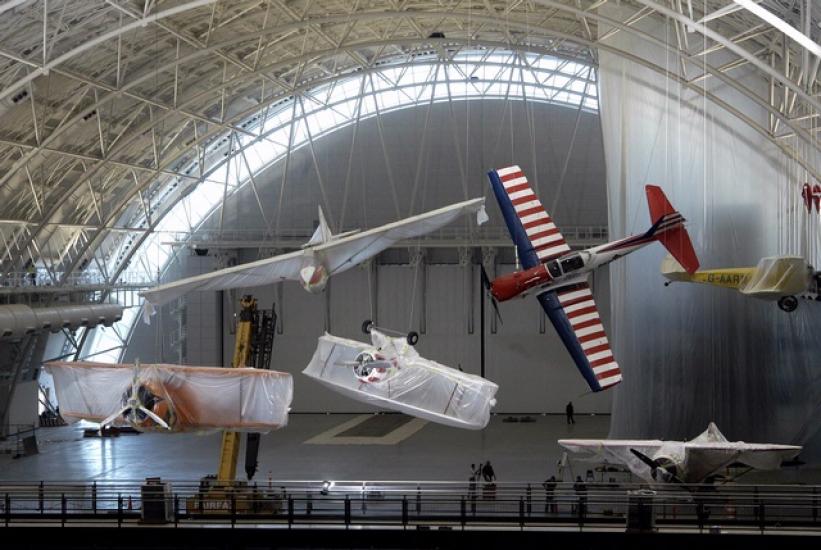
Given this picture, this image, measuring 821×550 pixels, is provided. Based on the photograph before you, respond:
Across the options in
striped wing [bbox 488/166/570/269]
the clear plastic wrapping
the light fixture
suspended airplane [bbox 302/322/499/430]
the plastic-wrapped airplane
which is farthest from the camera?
the clear plastic wrapping

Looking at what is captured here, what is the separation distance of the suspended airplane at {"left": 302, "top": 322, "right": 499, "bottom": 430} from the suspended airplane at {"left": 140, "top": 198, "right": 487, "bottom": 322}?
226cm

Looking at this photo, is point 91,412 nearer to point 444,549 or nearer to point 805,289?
point 444,549

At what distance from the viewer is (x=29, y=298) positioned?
4725 centimetres

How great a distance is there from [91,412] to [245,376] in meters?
3.56

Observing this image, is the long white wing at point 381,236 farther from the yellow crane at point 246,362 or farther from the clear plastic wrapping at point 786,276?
the clear plastic wrapping at point 786,276

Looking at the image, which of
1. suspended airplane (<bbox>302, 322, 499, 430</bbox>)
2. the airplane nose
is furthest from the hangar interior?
the airplane nose

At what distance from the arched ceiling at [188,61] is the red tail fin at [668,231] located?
4.76 metres

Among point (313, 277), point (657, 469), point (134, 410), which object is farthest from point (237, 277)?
point (657, 469)

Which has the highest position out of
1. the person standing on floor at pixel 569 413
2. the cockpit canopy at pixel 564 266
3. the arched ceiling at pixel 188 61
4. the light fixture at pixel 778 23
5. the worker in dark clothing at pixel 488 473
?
the arched ceiling at pixel 188 61

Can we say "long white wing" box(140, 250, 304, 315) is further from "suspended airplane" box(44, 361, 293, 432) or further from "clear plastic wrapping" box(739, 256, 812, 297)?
"clear plastic wrapping" box(739, 256, 812, 297)

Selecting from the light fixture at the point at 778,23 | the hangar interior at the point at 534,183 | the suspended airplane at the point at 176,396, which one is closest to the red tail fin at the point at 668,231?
the hangar interior at the point at 534,183

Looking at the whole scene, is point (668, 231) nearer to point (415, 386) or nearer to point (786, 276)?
point (786, 276)

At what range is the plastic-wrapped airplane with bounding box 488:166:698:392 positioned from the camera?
24344 mm

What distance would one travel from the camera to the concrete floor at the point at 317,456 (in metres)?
36.7
